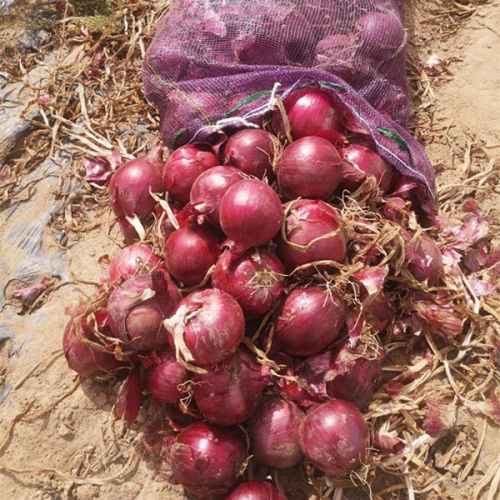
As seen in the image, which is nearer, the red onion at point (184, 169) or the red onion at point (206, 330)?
the red onion at point (206, 330)

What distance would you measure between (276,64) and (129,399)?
1508 millimetres

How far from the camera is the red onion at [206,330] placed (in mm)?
1552

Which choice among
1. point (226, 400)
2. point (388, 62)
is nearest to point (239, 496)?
point (226, 400)

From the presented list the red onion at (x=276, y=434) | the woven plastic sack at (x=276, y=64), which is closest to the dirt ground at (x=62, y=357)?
the red onion at (x=276, y=434)

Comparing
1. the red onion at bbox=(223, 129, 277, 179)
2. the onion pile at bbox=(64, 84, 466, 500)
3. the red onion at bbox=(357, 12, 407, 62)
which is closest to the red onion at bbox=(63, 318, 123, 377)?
the onion pile at bbox=(64, 84, 466, 500)

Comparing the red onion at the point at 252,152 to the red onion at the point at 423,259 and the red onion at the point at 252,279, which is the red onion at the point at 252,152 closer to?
the red onion at the point at 252,279

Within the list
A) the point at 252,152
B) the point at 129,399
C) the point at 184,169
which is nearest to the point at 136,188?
the point at 184,169

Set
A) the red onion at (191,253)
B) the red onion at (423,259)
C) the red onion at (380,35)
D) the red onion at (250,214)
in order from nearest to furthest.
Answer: the red onion at (250,214)
the red onion at (191,253)
the red onion at (423,259)
the red onion at (380,35)

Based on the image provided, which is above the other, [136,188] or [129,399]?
[136,188]

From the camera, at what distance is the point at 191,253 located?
6.00ft

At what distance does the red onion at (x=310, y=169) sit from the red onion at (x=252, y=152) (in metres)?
0.11

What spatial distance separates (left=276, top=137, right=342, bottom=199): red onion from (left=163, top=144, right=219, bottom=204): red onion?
0.32 m

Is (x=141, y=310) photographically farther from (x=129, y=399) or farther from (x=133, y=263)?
(x=129, y=399)

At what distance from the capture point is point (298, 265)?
1.80 metres
